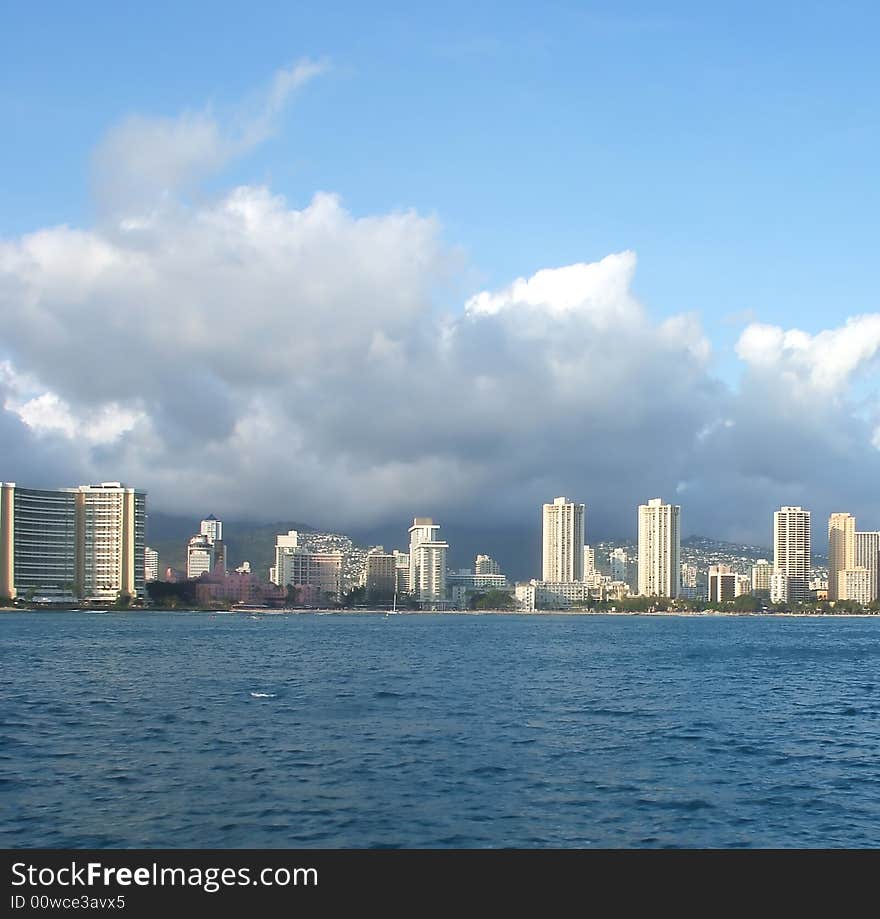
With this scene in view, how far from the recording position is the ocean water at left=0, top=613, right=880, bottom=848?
2553cm

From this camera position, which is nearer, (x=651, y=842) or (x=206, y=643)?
(x=651, y=842)

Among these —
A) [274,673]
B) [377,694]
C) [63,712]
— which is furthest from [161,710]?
[274,673]

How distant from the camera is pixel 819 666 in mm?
86938

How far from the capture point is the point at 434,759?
35.1 meters

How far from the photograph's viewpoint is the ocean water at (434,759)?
2553cm

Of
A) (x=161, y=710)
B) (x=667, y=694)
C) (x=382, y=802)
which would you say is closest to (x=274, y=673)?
(x=161, y=710)

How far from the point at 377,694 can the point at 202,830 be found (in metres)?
31.9
